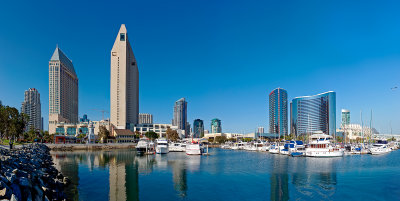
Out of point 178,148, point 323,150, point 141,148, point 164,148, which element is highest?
point 323,150

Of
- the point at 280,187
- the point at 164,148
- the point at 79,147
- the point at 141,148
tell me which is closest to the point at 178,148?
the point at 164,148

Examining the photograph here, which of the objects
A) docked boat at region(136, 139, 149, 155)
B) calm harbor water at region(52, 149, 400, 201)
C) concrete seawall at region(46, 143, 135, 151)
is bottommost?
concrete seawall at region(46, 143, 135, 151)

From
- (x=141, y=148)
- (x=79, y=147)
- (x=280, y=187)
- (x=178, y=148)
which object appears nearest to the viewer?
(x=280, y=187)

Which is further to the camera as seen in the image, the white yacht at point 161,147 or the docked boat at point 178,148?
the docked boat at point 178,148

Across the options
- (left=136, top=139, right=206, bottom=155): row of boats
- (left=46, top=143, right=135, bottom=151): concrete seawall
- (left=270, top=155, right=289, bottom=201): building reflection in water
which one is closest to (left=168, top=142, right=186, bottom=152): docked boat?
(left=136, top=139, right=206, bottom=155): row of boats

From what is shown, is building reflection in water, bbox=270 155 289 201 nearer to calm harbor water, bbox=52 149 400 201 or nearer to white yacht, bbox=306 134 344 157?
calm harbor water, bbox=52 149 400 201

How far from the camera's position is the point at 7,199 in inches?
578

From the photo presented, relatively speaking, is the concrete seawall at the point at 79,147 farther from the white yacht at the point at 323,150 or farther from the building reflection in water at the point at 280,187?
the building reflection in water at the point at 280,187

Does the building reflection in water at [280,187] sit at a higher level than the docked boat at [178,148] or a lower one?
higher

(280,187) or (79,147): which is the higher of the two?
(280,187)

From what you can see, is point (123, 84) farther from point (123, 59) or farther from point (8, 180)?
point (8, 180)

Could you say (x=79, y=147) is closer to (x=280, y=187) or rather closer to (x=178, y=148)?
(x=178, y=148)

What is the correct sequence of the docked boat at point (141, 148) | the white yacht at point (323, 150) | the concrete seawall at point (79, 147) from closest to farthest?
the white yacht at point (323, 150), the docked boat at point (141, 148), the concrete seawall at point (79, 147)

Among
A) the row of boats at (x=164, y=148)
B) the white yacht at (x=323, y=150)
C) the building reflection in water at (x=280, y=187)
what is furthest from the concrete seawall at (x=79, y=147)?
the building reflection in water at (x=280, y=187)
